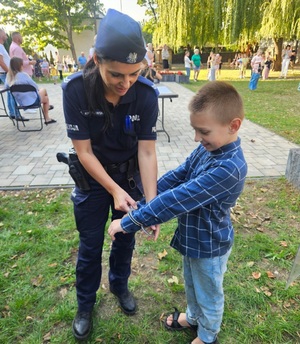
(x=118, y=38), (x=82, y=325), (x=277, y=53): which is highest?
(x=118, y=38)

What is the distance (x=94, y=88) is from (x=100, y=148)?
0.33 meters

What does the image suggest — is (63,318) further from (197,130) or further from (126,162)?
(197,130)

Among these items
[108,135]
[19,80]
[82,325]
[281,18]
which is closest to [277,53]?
[281,18]

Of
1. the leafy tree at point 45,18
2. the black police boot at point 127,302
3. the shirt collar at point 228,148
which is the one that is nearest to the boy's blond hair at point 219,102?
the shirt collar at point 228,148

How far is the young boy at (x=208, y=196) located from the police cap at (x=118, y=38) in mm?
356

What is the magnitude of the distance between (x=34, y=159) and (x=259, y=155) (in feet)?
12.6

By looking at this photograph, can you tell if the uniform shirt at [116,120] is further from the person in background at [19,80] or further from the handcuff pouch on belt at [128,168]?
the person in background at [19,80]

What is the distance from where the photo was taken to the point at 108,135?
5.11 feet

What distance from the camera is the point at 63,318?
2.01 m

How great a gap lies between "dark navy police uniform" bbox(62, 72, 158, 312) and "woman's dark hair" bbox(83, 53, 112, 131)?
0.03 meters

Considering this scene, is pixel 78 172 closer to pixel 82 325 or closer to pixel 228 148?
pixel 228 148

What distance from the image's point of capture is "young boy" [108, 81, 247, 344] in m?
1.25

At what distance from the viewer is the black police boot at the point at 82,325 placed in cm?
185

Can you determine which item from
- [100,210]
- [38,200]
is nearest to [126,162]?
[100,210]
